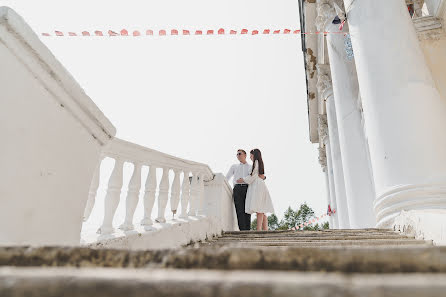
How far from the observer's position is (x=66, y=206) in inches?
123

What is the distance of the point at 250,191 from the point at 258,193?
0.30 metres

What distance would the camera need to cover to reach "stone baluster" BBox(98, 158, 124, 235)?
14.4ft

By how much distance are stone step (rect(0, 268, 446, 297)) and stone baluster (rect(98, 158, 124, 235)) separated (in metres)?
3.70

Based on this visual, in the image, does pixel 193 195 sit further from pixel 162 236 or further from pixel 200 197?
pixel 162 236

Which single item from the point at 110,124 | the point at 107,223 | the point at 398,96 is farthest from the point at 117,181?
the point at 398,96

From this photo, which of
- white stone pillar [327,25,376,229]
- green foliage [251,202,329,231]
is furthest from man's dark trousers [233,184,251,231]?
green foliage [251,202,329,231]

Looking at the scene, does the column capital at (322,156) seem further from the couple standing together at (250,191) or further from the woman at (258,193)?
the woman at (258,193)

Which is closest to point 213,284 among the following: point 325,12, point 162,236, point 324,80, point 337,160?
point 162,236

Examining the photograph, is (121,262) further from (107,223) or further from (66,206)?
(107,223)

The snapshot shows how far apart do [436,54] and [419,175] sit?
6115mm

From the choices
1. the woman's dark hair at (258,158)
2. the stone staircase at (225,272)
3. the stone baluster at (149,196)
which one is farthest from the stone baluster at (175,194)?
the stone staircase at (225,272)

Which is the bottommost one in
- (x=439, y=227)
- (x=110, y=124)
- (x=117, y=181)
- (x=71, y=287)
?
(x=71, y=287)

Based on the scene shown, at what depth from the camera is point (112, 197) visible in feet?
15.1

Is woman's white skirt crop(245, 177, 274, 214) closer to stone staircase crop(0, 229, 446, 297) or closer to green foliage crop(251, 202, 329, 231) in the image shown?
stone staircase crop(0, 229, 446, 297)
